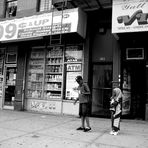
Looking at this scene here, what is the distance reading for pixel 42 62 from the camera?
40.1ft

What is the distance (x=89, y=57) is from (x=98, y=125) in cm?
355

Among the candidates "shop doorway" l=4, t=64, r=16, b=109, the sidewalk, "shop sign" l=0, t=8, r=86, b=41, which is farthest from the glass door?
"shop doorway" l=4, t=64, r=16, b=109

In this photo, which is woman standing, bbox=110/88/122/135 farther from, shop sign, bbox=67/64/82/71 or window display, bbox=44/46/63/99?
window display, bbox=44/46/63/99

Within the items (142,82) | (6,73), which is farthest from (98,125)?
(6,73)

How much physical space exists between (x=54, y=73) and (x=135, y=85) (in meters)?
3.97

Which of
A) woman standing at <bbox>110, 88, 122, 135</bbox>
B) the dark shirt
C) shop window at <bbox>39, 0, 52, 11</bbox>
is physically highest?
shop window at <bbox>39, 0, 52, 11</bbox>

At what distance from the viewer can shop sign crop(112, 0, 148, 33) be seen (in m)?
8.66

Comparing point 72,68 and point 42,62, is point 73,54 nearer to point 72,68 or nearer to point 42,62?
point 72,68

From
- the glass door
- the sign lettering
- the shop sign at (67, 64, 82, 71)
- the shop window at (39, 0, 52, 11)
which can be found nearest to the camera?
the sign lettering

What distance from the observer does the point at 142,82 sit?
10.8m

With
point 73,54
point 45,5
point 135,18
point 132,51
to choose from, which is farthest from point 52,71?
point 135,18

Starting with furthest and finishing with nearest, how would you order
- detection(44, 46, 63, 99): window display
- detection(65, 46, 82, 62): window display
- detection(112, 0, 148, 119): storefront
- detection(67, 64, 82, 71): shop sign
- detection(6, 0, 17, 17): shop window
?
detection(6, 0, 17, 17): shop window, detection(44, 46, 63, 99): window display, detection(65, 46, 82, 62): window display, detection(67, 64, 82, 71): shop sign, detection(112, 0, 148, 119): storefront

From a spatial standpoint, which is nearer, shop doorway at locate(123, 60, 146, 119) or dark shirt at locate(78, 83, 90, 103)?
dark shirt at locate(78, 83, 90, 103)

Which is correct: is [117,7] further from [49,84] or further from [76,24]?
[49,84]
